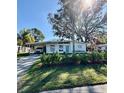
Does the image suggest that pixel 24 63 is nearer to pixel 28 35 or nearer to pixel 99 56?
pixel 28 35

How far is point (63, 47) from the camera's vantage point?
6.62 feet

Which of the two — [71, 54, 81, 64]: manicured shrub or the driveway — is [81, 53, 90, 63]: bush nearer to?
[71, 54, 81, 64]: manicured shrub

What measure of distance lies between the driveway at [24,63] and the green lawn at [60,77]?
39 millimetres

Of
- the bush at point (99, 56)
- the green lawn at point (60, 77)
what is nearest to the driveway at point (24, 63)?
the green lawn at point (60, 77)

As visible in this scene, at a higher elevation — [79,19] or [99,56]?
[79,19]

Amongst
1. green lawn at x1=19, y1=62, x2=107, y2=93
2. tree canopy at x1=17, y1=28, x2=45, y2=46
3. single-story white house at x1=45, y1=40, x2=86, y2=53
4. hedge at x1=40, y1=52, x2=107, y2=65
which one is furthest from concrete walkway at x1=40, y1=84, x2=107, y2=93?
tree canopy at x1=17, y1=28, x2=45, y2=46

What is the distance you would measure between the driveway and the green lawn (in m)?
0.04

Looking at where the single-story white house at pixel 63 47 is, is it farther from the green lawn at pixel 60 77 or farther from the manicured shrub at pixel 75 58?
the green lawn at pixel 60 77

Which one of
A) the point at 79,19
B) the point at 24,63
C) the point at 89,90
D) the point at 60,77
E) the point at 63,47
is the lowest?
the point at 89,90

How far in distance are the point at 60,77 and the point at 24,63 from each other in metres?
0.34

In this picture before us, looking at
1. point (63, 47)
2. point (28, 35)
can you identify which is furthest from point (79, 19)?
point (28, 35)
